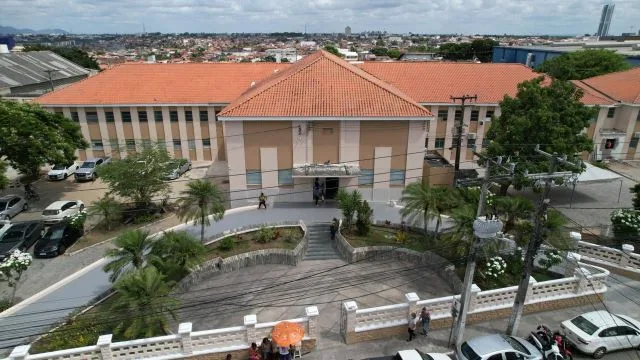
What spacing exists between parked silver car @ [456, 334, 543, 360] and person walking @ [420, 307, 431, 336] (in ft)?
4.86

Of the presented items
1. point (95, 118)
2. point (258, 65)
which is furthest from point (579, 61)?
point (95, 118)

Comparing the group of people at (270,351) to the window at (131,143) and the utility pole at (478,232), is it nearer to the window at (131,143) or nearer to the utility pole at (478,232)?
the utility pole at (478,232)

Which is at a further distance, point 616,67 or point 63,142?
point 616,67

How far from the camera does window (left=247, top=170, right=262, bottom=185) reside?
28375 mm

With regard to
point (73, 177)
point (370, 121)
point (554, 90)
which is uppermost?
point (554, 90)

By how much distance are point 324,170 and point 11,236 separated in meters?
19.7

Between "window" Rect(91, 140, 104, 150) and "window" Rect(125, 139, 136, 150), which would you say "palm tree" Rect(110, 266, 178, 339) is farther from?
"window" Rect(91, 140, 104, 150)

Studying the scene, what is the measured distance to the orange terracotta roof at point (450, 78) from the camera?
3988 centimetres

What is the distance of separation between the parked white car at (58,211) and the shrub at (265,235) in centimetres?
1424

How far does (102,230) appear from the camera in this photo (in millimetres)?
28156

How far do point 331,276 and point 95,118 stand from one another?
30.6 meters

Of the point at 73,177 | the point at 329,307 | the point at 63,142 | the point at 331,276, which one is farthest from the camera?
the point at 73,177

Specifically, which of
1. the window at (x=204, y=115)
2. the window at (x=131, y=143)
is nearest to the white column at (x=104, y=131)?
the window at (x=131, y=143)

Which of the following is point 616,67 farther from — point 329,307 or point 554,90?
point 329,307
